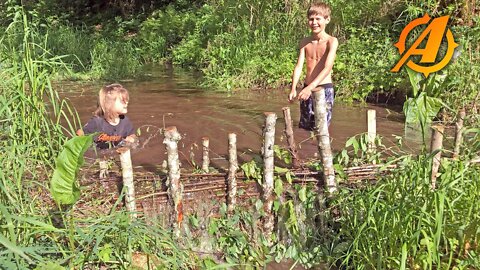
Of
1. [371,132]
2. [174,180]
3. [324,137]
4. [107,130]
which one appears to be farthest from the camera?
[107,130]

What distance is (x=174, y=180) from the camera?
3303 millimetres

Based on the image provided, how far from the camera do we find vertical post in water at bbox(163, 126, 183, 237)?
10.5ft

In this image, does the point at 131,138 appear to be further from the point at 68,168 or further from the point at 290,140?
the point at 68,168

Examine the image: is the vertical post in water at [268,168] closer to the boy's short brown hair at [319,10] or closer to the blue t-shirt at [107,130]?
the boy's short brown hair at [319,10]

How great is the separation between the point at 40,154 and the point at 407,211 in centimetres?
227

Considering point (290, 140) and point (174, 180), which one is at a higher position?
point (290, 140)

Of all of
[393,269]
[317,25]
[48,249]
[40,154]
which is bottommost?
[393,269]

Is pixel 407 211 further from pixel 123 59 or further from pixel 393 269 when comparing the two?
pixel 123 59

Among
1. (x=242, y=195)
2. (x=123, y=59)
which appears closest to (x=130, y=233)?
(x=242, y=195)

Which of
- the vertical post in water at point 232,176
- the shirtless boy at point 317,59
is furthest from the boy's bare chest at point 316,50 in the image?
the vertical post in water at point 232,176

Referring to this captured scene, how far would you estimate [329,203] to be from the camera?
3506 mm

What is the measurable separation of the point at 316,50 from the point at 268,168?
193 centimetres
